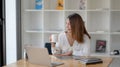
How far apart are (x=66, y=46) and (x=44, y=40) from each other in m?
1.45

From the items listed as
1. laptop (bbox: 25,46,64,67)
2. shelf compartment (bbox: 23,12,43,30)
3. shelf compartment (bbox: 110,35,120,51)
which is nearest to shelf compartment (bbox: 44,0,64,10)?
shelf compartment (bbox: 23,12,43,30)

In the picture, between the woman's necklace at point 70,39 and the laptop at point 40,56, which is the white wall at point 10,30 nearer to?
the woman's necklace at point 70,39

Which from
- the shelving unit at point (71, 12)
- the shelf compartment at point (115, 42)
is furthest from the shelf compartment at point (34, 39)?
the shelf compartment at point (115, 42)

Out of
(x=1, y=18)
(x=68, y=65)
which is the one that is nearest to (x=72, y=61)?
(x=68, y=65)

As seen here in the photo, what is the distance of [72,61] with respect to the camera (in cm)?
267

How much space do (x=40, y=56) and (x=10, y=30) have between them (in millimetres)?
2371

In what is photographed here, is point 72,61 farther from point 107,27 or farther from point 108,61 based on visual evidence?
point 107,27

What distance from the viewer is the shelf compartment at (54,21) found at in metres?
4.77

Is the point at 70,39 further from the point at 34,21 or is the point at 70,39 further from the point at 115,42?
the point at 34,21

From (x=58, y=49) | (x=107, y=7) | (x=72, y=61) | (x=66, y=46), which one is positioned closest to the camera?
(x=72, y=61)

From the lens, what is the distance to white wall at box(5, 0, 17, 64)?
15.1 ft

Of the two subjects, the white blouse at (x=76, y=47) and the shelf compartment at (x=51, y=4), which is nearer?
the white blouse at (x=76, y=47)

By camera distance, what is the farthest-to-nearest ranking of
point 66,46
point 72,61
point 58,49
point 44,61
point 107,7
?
1. point 107,7
2. point 66,46
3. point 58,49
4. point 72,61
5. point 44,61

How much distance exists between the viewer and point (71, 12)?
15.5 ft
